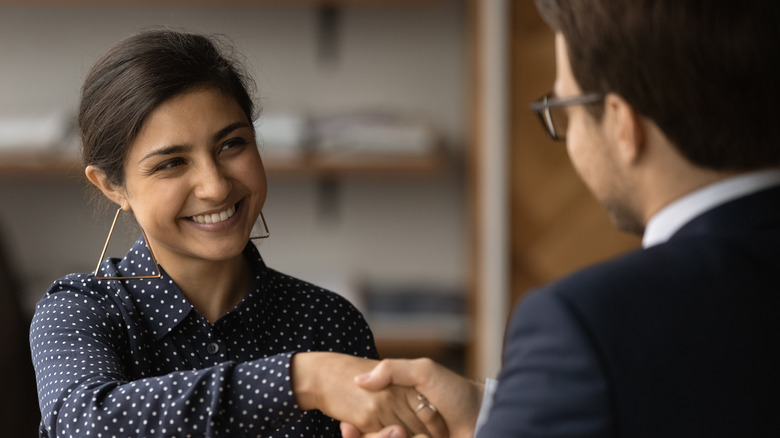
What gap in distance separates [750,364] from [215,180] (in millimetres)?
744

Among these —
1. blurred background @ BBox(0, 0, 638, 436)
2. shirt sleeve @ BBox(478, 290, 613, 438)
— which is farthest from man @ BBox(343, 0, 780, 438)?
blurred background @ BBox(0, 0, 638, 436)

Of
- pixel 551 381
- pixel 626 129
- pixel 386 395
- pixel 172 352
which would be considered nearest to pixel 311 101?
pixel 172 352

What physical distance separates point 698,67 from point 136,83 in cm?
76

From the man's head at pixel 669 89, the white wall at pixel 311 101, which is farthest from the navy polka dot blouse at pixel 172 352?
the white wall at pixel 311 101

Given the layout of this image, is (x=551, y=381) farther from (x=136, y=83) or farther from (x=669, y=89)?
(x=136, y=83)

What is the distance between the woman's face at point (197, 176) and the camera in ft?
4.33

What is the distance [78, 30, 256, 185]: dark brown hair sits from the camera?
132cm

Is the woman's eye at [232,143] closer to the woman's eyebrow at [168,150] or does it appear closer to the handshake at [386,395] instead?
the woman's eyebrow at [168,150]

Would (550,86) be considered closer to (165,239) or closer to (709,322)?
(165,239)

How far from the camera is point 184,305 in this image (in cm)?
137

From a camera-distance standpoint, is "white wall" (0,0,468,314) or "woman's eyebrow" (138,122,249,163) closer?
"woman's eyebrow" (138,122,249,163)

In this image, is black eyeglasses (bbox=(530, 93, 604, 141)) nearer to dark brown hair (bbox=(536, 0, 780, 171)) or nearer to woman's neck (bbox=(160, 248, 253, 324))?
dark brown hair (bbox=(536, 0, 780, 171))

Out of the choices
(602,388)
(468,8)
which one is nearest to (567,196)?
(468,8)

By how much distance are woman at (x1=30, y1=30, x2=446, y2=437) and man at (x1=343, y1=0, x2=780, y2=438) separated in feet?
1.16
